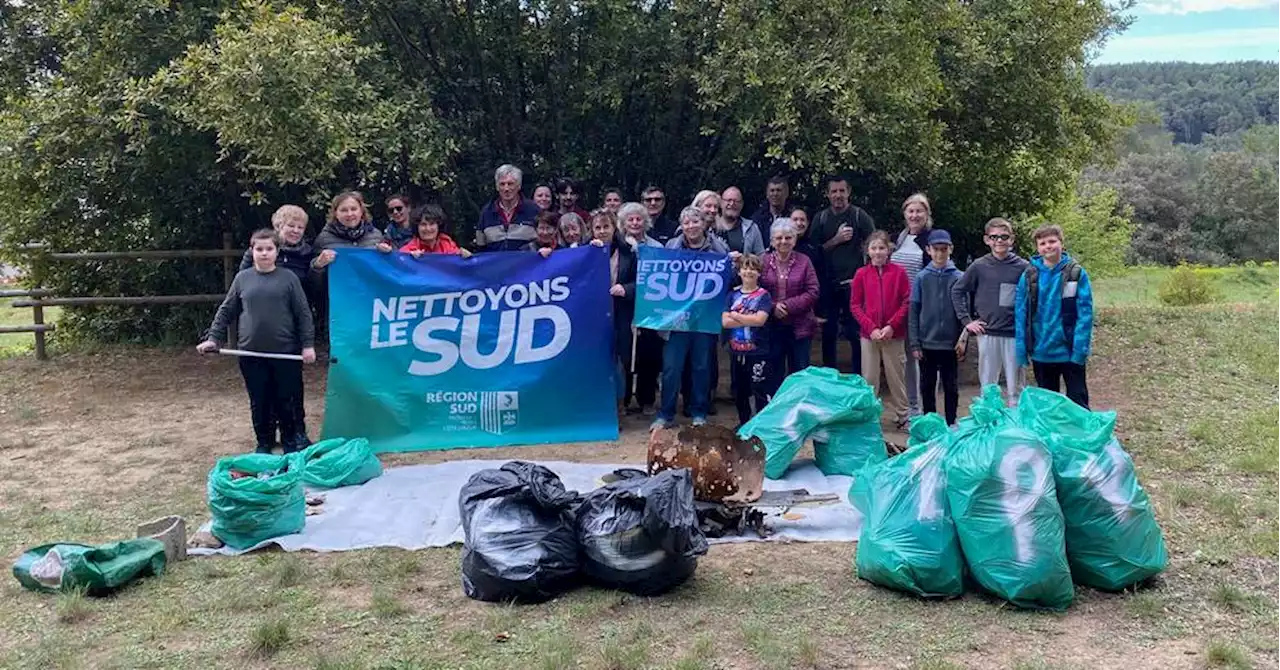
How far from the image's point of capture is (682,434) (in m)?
5.98

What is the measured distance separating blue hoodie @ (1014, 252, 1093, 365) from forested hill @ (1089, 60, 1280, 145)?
7494 cm

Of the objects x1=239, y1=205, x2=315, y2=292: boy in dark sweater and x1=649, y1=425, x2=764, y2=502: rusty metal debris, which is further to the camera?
x1=239, y1=205, x2=315, y2=292: boy in dark sweater

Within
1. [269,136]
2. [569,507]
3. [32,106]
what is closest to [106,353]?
[32,106]

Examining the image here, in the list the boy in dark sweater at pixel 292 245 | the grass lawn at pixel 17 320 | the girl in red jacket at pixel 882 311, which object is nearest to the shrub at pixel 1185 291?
the girl in red jacket at pixel 882 311

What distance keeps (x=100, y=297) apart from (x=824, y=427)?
9.03 meters

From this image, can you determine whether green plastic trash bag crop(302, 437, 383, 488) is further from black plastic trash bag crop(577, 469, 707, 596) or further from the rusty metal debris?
black plastic trash bag crop(577, 469, 707, 596)

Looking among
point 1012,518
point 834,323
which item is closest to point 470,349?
point 834,323

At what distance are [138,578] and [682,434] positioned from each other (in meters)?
2.76

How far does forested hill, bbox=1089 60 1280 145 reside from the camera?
8519 cm

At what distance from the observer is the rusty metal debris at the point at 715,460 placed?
571 centimetres

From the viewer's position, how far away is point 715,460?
5734 mm

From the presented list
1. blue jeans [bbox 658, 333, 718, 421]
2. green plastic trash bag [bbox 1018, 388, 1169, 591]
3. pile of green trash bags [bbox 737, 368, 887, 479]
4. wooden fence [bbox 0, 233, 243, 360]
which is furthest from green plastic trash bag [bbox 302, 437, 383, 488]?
wooden fence [bbox 0, 233, 243, 360]

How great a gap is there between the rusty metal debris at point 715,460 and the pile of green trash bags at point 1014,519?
116 cm

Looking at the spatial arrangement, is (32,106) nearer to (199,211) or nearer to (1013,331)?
(199,211)
